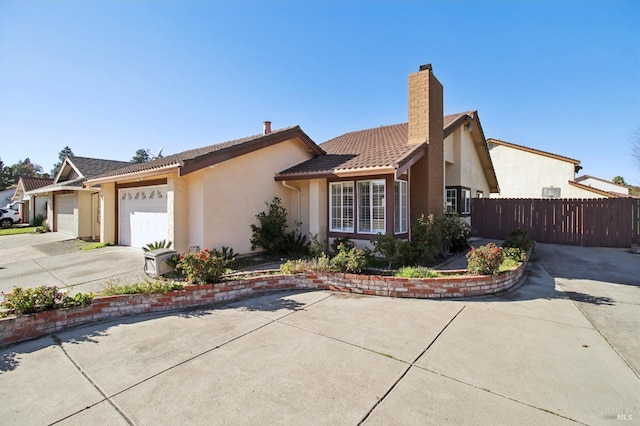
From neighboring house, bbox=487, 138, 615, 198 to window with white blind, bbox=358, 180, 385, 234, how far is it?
19195 millimetres

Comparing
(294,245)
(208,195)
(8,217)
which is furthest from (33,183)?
(294,245)

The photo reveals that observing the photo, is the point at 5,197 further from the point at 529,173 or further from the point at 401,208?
the point at 529,173

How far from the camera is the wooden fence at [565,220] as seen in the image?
13.3 metres

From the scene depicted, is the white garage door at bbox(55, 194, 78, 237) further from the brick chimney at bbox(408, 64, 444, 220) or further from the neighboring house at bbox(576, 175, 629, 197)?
the neighboring house at bbox(576, 175, 629, 197)

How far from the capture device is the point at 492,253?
22.6 ft

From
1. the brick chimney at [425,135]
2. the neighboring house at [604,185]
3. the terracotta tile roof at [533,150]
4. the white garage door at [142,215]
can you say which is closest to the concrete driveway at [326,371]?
the brick chimney at [425,135]

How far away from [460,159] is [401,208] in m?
6.87

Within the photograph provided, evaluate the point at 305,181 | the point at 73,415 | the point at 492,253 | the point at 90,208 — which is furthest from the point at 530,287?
the point at 90,208

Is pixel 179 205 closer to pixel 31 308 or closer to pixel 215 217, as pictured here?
pixel 215 217

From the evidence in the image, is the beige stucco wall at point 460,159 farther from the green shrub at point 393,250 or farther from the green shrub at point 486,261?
the green shrub at point 486,261

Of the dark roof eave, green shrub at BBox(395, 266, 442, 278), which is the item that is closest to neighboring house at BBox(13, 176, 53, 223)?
the dark roof eave

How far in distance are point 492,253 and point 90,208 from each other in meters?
19.1

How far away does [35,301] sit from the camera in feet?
15.8

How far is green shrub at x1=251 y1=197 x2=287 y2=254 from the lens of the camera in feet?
34.6
